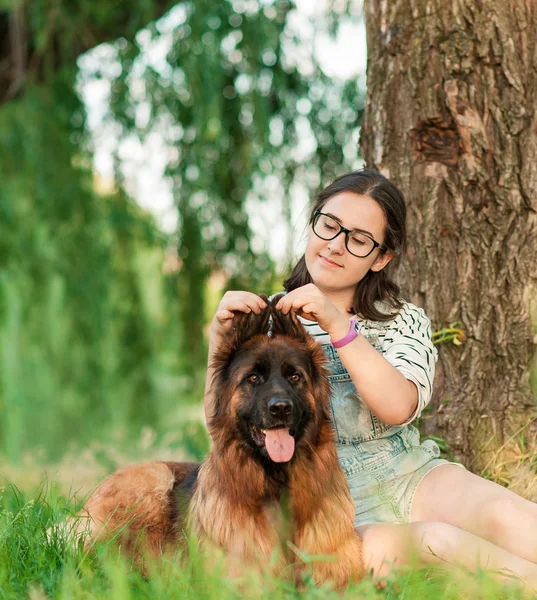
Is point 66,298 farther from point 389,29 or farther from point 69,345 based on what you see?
point 389,29

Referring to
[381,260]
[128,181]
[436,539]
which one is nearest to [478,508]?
[436,539]

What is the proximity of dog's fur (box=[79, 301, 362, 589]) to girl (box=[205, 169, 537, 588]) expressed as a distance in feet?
0.36

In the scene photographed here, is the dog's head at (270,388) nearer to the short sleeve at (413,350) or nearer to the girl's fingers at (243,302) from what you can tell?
the girl's fingers at (243,302)

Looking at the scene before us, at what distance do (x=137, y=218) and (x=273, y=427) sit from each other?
11.6ft

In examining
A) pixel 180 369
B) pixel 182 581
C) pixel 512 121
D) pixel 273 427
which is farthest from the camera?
pixel 180 369

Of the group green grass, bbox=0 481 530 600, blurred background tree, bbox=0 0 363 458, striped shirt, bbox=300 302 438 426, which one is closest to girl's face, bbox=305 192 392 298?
striped shirt, bbox=300 302 438 426

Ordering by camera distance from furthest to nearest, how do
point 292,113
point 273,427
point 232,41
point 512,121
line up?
point 292,113, point 232,41, point 512,121, point 273,427

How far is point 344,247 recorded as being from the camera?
3291 millimetres

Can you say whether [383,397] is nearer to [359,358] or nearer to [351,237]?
[359,358]

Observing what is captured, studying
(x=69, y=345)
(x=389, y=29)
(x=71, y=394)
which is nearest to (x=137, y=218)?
(x=69, y=345)

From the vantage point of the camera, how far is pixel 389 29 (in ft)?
13.0

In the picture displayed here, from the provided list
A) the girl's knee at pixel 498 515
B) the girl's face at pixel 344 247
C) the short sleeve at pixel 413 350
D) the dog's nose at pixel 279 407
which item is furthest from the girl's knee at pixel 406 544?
the girl's face at pixel 344 247

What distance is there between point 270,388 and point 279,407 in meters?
0.11

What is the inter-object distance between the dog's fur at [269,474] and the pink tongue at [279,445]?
0.04 metres
